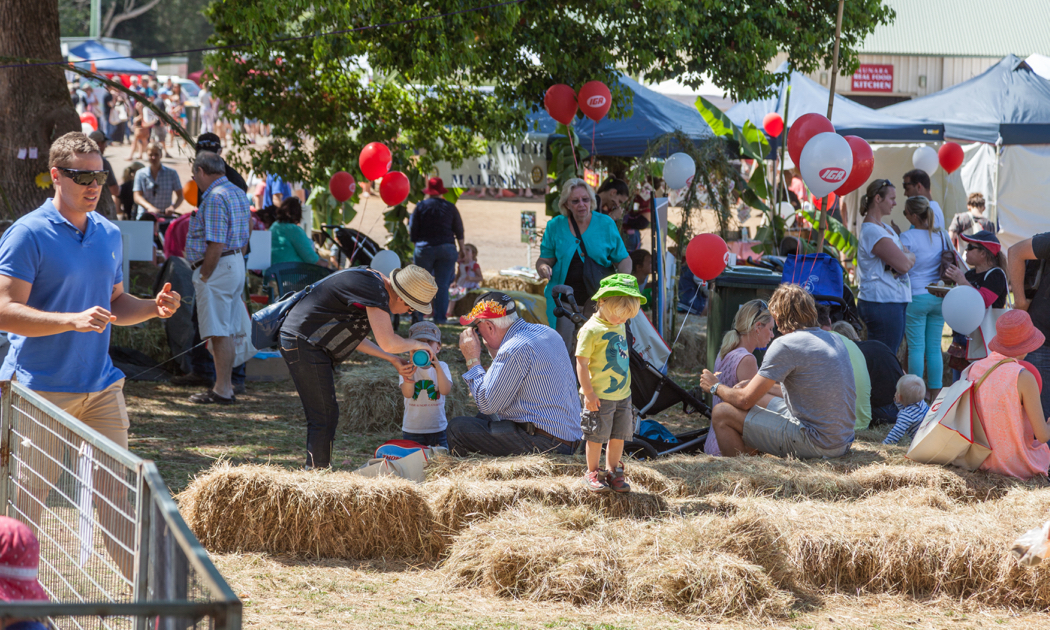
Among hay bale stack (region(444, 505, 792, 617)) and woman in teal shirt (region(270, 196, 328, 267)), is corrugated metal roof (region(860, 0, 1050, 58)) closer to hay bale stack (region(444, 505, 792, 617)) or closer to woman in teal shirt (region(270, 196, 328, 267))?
woman in teal shirt (region(270, 196, 328, 267))

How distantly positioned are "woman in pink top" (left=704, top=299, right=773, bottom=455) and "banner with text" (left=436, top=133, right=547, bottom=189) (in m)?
6.69

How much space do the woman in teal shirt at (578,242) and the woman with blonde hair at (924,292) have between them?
242 cm

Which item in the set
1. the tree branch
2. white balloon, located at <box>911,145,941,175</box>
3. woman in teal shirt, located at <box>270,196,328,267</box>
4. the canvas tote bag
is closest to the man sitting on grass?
the canvas tote bag

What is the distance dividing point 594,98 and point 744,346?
420cm

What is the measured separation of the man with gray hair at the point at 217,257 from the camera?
7602mm

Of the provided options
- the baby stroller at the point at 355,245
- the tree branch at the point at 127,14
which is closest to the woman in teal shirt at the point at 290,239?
the baby stroller at the point at 355,245

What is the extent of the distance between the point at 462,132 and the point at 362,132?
3.88 feet

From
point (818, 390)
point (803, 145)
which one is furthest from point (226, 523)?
point (803, 145)

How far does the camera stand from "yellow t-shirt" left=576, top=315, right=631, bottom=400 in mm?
4672

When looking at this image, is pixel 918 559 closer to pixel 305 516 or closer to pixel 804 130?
pixel 305 516

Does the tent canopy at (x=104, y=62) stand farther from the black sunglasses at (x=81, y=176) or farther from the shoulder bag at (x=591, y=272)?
the black sunglasses at (x=81, y=176)

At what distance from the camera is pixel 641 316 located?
848cm

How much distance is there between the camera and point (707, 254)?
8.16 metres

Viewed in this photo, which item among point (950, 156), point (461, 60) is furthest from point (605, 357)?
point (950, 156)
